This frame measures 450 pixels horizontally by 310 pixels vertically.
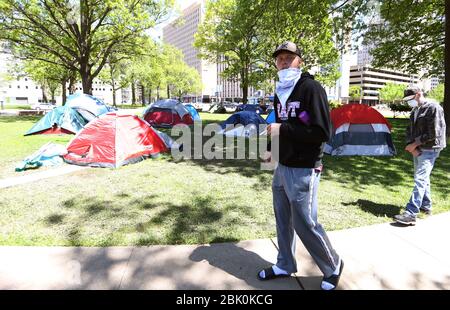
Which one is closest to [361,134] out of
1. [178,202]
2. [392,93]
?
[178,202]

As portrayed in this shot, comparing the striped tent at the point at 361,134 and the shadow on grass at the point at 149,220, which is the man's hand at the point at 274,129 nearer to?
the shadow on grass at the point at 149,220

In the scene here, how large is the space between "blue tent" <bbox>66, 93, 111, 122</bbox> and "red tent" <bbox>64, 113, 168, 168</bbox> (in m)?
6.59

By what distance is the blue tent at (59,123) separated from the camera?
548 inches

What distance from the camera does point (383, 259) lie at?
355 centimetres

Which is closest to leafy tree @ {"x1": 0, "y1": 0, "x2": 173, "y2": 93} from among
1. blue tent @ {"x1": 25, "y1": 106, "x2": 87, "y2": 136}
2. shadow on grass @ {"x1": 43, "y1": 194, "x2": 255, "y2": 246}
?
blue tent @ {"x1": 25, "y1": 106, "x2": 87, "y2": 136}

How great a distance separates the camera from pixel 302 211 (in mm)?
2670

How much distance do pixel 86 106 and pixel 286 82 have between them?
46.9ft

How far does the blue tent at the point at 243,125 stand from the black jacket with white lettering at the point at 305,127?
11.0 m

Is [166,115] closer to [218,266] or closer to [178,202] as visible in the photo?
[178,202]

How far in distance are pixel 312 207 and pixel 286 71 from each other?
122cm

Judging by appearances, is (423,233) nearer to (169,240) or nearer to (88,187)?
(169,240)

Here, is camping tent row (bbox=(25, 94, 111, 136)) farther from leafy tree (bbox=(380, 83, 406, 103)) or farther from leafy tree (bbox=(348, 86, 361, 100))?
leafy tree (bbox=(348, 86, 361, 100))

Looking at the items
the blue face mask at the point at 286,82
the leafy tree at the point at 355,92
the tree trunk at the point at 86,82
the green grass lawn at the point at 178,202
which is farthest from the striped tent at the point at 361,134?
the leafy tree at the point at 355,92
